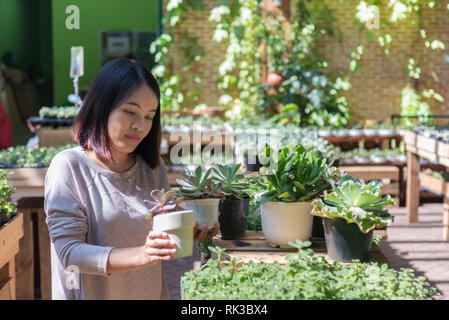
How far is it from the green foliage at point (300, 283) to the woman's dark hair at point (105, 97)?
470 millimetres

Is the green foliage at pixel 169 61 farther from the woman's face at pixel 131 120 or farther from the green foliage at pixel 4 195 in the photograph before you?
the woman's face at pixel 131 120

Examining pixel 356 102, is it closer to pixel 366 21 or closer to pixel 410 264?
pixel 366 21

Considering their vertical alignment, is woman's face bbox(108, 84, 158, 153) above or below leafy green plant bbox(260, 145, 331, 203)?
above

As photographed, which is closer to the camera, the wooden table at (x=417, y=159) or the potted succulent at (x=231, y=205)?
the potted succulent at (x=231, y=205)

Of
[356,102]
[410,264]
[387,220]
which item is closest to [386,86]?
[356,102]

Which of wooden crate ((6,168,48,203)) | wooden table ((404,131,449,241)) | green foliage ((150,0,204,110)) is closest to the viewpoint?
wooden crate ((6,168,48,203))

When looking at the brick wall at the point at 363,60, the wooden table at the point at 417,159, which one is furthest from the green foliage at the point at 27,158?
the brick wall at the point at 363,60

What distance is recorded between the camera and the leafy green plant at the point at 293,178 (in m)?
1.99

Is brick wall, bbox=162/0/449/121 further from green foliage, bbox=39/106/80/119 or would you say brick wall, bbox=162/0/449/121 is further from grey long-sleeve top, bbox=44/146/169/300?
grey long-sleeve top, bbox=44/146/169/300

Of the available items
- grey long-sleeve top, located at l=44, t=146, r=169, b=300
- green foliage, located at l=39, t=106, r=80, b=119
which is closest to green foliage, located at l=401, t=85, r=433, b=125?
green foliage, located at l=39, t=106, r=80, b=119

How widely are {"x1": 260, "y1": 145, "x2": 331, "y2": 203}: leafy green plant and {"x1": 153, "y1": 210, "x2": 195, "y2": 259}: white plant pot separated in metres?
0.60

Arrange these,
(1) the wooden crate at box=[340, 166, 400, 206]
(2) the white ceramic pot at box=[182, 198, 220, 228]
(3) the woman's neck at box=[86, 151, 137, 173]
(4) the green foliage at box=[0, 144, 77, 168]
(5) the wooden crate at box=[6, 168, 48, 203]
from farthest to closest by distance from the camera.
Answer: (1) the wooden crate at box=[340, 166, 400, 206] < (4) the green foliage at box=[0, 144, 77, 168] < (5) the wooden crate at box=[6, 168, 48, 203] < (2) the white ceramic pot at box=[182, 198, 220, 228] < (3) the woman's neck at box=[86, 151, 137, 173]

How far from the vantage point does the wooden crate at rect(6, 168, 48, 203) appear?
4324 mm

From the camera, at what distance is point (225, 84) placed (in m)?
9.23
